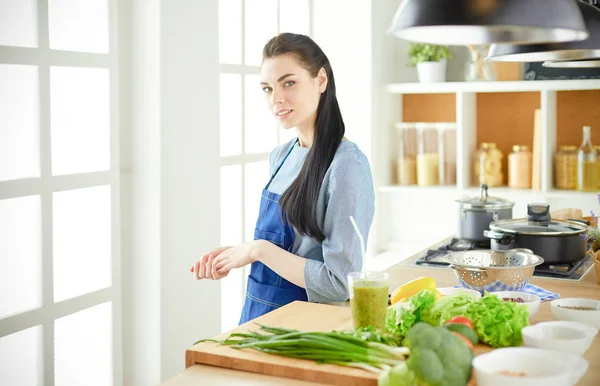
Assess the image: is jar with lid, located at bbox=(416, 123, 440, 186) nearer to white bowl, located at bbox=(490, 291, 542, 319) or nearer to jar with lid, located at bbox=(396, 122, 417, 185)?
jar with lid, located at bbox=(396, 122, 417, 185)

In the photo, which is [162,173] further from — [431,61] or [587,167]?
[587,167]

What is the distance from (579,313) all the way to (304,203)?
815 millimetres

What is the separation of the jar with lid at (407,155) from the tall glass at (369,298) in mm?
3022

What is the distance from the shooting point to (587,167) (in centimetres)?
429

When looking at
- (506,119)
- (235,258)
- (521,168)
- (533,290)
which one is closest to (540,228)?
(533,290)

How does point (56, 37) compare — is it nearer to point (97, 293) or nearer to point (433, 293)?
point (97, 293)

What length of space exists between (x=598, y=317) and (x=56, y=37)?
1.82 meters

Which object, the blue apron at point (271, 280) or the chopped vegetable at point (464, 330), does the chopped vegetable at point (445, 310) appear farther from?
the blue apron at point (271, 280)

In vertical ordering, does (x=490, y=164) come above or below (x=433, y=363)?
above

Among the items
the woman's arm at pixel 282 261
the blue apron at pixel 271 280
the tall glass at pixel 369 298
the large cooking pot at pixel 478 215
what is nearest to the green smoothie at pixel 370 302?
the tall glass at pixel 369 298

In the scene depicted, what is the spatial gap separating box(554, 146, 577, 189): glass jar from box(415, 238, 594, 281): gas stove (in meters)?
1.36

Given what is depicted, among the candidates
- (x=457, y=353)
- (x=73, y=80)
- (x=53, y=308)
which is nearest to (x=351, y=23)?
(x=73, y=80)

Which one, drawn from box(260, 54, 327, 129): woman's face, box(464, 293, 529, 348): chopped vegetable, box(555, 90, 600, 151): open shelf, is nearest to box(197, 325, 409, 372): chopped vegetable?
box(464, 293, 529, 348): chopped vegetable

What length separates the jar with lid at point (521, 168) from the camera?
4.53m
